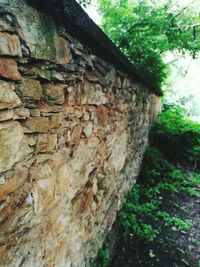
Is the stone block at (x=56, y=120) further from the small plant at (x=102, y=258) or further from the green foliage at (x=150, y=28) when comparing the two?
the green foliage at (x=150, y=28)

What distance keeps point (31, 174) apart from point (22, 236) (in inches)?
11.9

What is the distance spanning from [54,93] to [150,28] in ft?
15.0

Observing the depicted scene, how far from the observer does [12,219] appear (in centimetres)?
112

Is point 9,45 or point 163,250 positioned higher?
point 9,45

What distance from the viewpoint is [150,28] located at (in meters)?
5.25

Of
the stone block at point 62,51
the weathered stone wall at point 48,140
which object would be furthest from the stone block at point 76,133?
the stone block at point 62,51

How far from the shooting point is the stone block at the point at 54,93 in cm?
128

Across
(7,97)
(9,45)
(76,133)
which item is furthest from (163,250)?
(9,45)

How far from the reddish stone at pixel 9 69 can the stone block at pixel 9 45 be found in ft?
0.09

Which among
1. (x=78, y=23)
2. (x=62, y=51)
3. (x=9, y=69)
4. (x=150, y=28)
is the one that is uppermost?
(x=150, y=28)

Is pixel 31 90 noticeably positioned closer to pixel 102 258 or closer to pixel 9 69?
pixel 9 69

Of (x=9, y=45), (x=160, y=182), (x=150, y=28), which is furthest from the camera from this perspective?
(x=150, y=28)

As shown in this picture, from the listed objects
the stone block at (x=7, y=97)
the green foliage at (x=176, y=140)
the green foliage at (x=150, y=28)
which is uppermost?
the green foliage at (x=150, y=28)

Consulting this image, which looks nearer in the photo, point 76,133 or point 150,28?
point 76,133
